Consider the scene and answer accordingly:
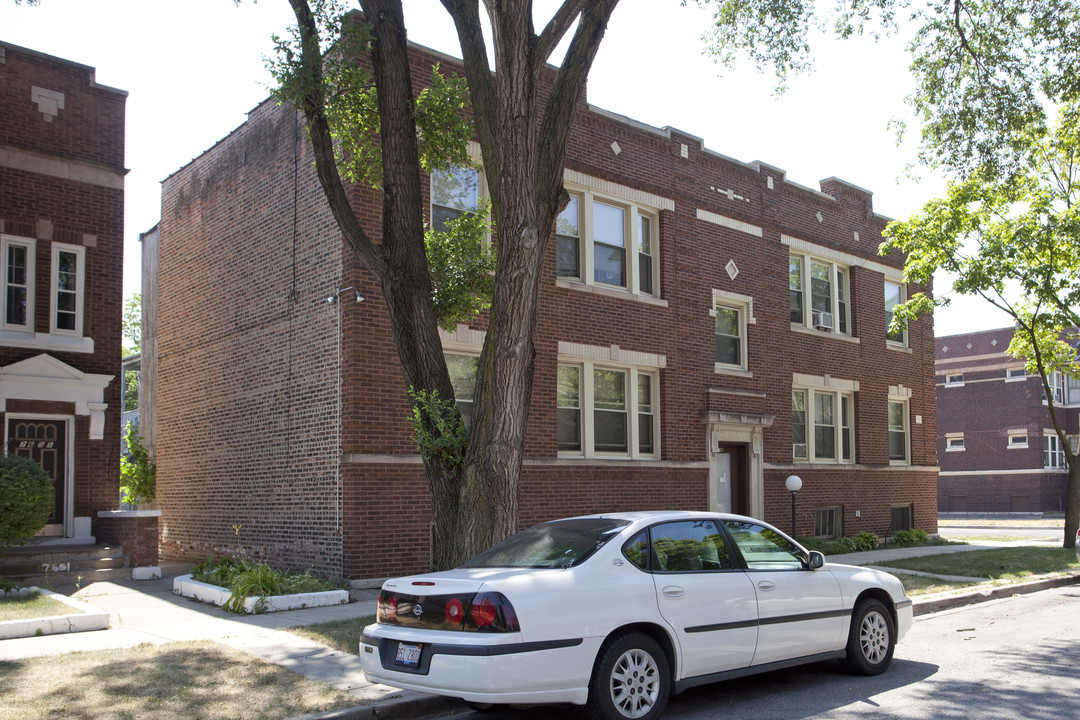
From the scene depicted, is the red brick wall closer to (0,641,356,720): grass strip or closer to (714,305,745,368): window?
(0,641,356,720): grass strip

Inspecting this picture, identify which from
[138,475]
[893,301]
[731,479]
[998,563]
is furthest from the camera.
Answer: [893,301]

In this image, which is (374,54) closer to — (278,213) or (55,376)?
(278,213)

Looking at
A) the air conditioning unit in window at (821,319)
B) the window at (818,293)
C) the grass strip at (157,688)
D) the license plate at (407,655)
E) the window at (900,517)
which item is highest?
the window at (818,293)

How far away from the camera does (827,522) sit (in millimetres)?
21062

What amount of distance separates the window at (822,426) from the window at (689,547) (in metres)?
13.9

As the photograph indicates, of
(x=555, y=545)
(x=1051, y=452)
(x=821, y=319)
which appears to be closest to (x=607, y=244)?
(x=821, y=319)

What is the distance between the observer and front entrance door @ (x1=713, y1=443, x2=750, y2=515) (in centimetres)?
1859

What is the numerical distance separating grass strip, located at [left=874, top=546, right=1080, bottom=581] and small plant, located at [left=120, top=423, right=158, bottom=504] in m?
13.6

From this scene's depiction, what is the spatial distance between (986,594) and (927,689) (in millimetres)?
6707

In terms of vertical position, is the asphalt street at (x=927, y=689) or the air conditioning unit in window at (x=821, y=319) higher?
the air conditioning unit in window at (x=821, y=319)

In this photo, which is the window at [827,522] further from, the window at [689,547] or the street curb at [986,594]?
the window at [689,547]

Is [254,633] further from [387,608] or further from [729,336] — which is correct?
[729,336]

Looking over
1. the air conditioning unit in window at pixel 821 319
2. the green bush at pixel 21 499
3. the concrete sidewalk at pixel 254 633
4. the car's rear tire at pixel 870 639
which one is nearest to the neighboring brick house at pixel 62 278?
the green bush at pixel 21 499

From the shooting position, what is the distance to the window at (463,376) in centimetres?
1441
